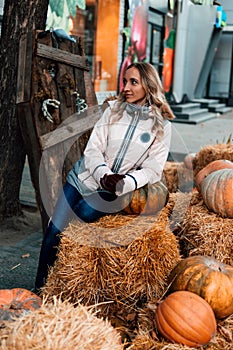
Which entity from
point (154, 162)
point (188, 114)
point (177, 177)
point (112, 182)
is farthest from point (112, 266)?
point (188, 114)

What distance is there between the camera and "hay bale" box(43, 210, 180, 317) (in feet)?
10.7

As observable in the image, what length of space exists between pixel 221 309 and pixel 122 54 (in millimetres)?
12923

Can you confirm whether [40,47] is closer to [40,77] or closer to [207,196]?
[40,77]

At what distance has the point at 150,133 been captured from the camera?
379cm

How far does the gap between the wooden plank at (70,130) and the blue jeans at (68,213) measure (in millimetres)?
882

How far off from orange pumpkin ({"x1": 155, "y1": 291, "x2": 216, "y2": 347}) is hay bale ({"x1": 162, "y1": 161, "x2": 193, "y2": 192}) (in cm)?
375

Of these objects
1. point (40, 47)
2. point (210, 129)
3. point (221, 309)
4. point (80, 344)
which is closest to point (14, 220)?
point (40, 47)

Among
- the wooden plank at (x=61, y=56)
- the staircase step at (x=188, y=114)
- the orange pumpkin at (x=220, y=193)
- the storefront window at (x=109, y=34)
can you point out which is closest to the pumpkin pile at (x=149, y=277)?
the orange pumpkin at (x=220, y=193)

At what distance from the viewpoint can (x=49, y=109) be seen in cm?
474

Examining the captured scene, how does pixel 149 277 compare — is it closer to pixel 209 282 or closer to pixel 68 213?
pixel 209 282

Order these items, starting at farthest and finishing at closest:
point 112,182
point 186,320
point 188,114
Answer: point 188,114 < point 112,182 < point 186,320

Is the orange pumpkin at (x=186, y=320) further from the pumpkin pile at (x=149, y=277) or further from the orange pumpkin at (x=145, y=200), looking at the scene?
the orange pumpkin at (x=145, y=200)

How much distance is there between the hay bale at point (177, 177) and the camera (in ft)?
22.6

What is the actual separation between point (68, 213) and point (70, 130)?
1479mm
